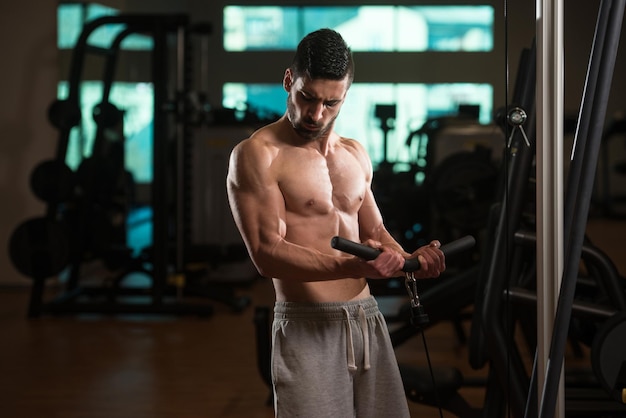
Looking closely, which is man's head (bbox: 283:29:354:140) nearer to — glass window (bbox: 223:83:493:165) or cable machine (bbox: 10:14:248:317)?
glass window (bbox: 223:83:493:165)

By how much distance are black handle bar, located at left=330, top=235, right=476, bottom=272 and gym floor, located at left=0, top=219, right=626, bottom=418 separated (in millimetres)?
833

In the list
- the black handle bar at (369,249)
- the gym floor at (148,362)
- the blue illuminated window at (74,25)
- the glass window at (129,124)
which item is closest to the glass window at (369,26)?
the black handle bar at (369,249)

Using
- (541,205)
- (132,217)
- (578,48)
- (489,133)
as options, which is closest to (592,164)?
(541,205)

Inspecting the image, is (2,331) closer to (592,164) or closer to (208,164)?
(208,164)

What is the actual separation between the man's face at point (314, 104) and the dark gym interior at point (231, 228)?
0.74ft

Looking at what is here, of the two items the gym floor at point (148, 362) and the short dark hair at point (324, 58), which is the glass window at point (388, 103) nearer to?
the short dark hair at point (324, 58)

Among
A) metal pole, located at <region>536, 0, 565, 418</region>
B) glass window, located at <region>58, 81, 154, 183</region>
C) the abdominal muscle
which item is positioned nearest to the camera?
the abdominal muscle

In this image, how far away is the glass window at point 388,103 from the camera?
1.97m

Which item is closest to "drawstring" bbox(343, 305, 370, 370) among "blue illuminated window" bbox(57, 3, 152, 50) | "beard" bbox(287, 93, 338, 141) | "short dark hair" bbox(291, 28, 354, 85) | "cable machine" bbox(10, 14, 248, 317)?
"beard" bbox(287, 93, 338, 141)

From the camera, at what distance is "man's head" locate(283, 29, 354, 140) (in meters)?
1.77

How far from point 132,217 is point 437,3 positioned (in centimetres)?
453

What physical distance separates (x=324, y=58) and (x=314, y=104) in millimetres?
87

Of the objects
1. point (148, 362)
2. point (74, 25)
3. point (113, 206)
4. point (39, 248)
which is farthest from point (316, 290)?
point (74, 25)

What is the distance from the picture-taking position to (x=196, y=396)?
405 centimetres
